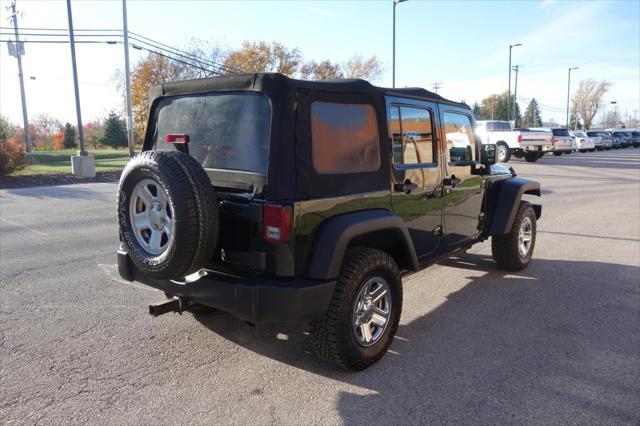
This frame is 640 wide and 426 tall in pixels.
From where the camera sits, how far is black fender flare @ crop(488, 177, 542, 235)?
535 cm

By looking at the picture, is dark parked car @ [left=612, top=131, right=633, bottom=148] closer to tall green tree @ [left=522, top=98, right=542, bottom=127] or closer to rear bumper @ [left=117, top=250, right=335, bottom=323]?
rear bumper @ [left=117, top=250, right=335, bottom=323]

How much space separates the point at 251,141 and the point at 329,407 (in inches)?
67.8

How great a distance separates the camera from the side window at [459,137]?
182 inches

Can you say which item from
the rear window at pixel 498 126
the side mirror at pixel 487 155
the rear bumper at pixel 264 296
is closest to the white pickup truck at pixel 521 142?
the rear window at pixel 498 126

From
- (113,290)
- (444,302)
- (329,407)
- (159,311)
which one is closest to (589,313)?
(444,302)

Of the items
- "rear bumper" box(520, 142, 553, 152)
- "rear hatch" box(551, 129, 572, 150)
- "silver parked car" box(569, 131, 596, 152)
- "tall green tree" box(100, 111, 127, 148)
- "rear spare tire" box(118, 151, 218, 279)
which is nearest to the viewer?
"rear spare tire" box(118, 151, 218, 279)

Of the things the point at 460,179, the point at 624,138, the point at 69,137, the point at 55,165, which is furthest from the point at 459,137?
the point at 624,138

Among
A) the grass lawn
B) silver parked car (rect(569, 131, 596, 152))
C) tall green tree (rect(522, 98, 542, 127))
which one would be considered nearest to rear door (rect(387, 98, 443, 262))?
the grass lawn

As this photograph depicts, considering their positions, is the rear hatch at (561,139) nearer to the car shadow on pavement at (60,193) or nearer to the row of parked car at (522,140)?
the row of parked car at (522,140)

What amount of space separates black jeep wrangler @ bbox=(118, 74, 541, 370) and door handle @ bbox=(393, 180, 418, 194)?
1 centimetres

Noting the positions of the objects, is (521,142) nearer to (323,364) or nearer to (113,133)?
(323,364)

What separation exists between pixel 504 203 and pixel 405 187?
2.09 meters

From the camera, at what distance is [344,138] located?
338 centimetres

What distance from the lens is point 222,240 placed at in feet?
10.4
